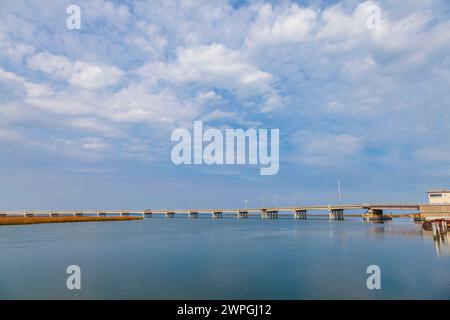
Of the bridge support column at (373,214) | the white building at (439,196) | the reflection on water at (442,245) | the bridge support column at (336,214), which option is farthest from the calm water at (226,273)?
the bridge support column at (336,214)

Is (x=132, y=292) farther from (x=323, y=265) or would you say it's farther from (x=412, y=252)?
(x=412, y=252)

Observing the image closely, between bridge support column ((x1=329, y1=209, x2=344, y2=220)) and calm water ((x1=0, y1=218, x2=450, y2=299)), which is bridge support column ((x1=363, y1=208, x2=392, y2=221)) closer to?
bridge support column ((x1=329, y1=209, x2=344, y2=220))

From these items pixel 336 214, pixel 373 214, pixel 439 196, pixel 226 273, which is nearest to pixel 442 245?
pixel 226 273

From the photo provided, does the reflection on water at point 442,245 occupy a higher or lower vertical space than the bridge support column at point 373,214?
lower

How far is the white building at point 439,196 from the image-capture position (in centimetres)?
9212

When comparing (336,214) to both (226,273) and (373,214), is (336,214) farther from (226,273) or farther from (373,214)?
(226,273)

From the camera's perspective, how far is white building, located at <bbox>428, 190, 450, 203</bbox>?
92.1 m

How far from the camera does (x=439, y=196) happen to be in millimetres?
94562

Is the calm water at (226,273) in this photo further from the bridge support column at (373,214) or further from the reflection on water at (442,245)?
the bridge support column at (373,214)

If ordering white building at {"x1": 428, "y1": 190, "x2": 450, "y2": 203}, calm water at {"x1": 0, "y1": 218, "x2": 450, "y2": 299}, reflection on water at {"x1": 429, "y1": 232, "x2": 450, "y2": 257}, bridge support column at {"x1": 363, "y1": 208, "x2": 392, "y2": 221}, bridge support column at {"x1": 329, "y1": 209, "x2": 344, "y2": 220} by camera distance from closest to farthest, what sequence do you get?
1. calm water at {"x1": 0, "y1": 218, "x2": 450, "y2": 299}
2. reflection on water at {"x1": 429, "y1": 232, "x2": 450, "y2": 257}
3. white building at {"x1": 428, "y1": 190, "x2": 450, "y2": 203}
4. bridge support column at {"x1": 363, "y1": 208, "x2": 392, "y2": 221}
5. bridge support column at {"x1": 329, "y1": 209, "x2": 344, "y2": 220}

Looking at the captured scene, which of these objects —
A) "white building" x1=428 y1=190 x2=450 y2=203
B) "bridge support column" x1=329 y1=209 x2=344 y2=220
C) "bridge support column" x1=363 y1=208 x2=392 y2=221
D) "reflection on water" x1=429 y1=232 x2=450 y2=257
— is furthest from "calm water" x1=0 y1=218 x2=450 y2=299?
"bridge support column" x1=329 y1=209 x2=344 y2=220

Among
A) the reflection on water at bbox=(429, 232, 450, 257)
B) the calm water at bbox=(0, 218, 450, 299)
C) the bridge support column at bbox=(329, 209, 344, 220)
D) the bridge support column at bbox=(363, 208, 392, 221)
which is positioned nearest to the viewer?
→ the calm water at bbox=(0, 218, 450, 299)
